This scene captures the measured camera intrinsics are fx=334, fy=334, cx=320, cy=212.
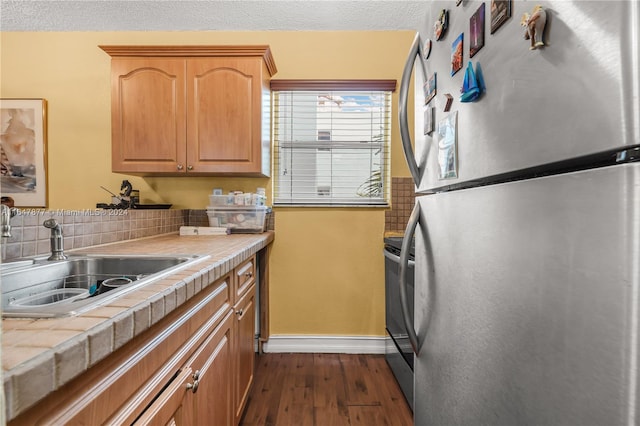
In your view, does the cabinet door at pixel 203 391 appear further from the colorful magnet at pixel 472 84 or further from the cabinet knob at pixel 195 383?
the colorful magnet at pixel 472 84

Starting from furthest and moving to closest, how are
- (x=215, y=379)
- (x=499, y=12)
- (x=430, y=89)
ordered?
(x=215, y=379) → (x=430, y=89) → (x=499, y=12)

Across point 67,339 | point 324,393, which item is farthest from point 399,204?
point 67,339

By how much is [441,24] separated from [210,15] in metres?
2.13

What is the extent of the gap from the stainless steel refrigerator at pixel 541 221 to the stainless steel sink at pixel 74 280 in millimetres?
768

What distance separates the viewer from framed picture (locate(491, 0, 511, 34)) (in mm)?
636

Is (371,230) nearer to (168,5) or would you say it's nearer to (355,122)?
(355,122)

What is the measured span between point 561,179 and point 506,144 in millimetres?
157

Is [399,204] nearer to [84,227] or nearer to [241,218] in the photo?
[241,218]

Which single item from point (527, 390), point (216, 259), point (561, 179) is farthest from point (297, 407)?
point (561, 179)

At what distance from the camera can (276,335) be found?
2.60 m

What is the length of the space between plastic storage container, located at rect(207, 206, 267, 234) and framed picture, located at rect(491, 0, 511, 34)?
188 centimetres

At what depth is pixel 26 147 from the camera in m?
2.55

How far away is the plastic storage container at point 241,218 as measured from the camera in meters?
2.37

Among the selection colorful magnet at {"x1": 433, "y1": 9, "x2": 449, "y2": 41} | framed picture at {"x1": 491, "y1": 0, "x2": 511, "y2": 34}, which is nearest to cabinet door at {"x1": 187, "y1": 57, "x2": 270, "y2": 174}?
colorful magnet at {"x1": 433, "y1": 9, "x2": 449, "y2": 41}
